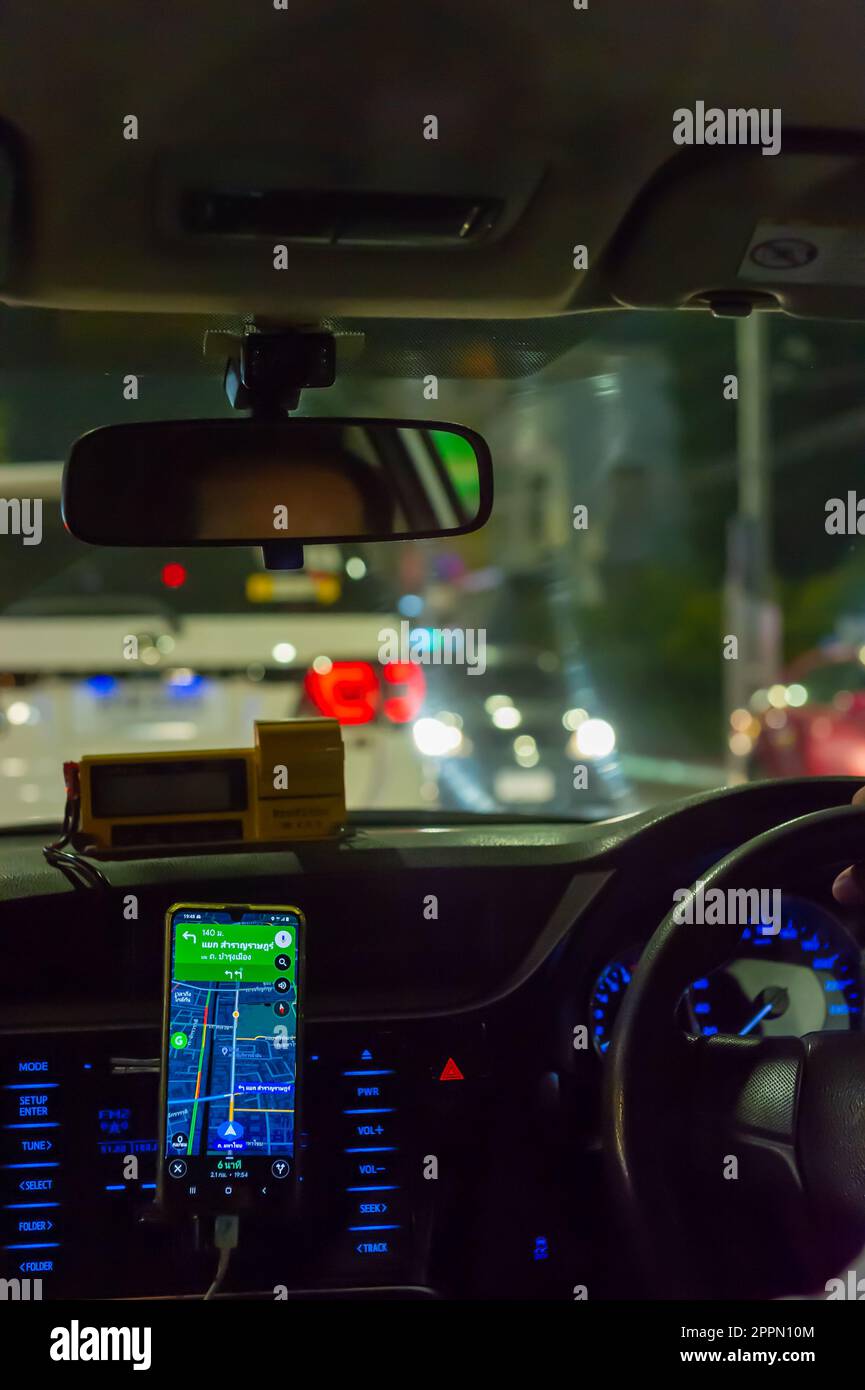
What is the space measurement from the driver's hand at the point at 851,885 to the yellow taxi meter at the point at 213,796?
928 mm

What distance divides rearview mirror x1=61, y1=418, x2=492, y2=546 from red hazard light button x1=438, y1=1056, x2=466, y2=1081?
0.90 m

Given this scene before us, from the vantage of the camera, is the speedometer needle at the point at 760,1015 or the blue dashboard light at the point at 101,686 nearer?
the speedometer needle at the point at 760,1015

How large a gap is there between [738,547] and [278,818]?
1522 cm

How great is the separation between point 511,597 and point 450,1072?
14.5 metres

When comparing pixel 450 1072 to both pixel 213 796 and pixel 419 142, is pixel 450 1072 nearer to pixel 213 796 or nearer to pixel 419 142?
pixel 213 796

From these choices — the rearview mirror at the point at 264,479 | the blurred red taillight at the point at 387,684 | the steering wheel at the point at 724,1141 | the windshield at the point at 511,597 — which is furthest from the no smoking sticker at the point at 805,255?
the blurred red taillight at the point at 387,684

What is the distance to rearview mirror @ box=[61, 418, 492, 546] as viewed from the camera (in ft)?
8.94

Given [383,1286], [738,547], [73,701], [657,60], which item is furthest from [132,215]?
A: [738,547]

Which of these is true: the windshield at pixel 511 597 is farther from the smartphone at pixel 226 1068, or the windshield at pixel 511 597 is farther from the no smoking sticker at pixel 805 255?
the smartphone at pixel 226 1068

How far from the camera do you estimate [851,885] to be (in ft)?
8.27

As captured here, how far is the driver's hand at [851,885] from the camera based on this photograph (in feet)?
8.16

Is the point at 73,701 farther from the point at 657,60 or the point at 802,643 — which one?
the point at 802,643

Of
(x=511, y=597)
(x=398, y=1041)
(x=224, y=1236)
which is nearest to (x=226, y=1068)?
(x=224, y=1236)

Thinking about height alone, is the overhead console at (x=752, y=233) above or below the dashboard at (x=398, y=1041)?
above
